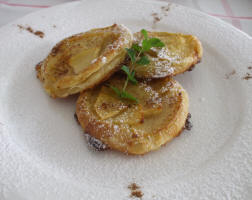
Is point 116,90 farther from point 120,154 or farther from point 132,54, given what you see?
point 120,154

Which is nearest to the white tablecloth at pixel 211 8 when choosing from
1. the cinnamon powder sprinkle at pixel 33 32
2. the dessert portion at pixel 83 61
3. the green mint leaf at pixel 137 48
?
the cinnamon powder sprinkle at pixel 33 32

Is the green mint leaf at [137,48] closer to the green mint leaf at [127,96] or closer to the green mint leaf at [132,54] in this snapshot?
the green mint leaf at [132,54]

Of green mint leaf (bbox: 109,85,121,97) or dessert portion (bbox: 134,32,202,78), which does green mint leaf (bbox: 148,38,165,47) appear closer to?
dessert portion (bbox: 134,32,202,78)

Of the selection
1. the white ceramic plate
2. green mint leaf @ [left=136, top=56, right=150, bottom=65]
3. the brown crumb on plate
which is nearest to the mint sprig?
green mint leaf @ [left=136, top=56, right=150, bottom=65]

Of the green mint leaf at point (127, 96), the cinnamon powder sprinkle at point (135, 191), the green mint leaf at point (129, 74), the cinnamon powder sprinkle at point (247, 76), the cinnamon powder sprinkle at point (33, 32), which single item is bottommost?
the cinnamon powder sprinkle at point (135, 191)

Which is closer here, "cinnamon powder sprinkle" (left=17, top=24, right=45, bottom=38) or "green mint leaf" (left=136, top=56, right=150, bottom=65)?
"green mint leaf" (left=136, top=56, right=150, bottom=65)

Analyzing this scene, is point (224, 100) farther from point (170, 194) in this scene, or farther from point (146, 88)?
point (170, 194)

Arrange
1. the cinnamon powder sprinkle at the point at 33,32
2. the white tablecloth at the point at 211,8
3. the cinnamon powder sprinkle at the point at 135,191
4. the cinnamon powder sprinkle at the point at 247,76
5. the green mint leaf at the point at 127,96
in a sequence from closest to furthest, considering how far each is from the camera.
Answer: the cinnamon powder sprinkle at the point at 135,191, the green mint leaf at the point at 127,96, the cinnamon powder sprinkle at the point at 247,76, the cinnamon powder sprinkle at the point at 33,32, the white tablecloth at the point at 211,8
